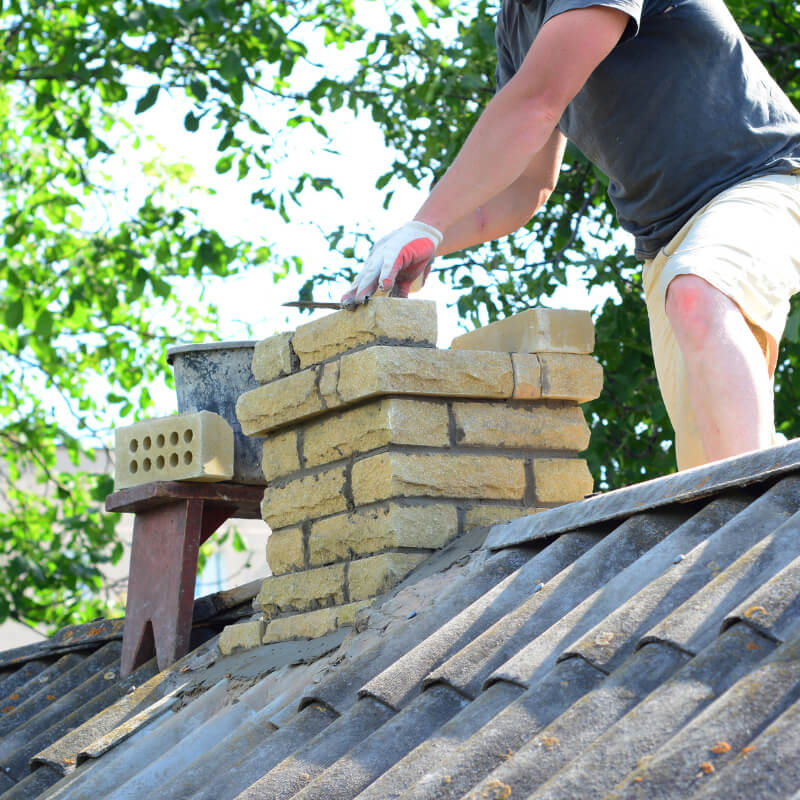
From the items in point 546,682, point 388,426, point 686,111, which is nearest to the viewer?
point 546,682

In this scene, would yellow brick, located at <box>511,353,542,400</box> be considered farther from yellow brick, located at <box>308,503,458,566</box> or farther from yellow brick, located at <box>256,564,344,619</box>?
yellow brick, located at <box>256,564,344,619</box>

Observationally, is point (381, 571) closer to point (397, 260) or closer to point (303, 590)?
point (303, 590)

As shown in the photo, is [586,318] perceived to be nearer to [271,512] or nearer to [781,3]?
[271,512]

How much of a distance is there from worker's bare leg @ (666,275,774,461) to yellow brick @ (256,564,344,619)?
104cm

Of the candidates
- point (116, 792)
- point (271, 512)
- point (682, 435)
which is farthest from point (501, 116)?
point (116, 792)

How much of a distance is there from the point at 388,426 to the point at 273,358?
610mm

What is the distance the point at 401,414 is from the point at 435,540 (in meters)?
0.32

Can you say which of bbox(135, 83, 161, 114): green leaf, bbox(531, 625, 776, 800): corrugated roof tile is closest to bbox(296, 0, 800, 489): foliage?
bbox(135, 83, 161, 114): green leaf

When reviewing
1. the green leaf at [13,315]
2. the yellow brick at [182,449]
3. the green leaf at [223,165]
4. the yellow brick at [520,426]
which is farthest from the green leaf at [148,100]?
the yellow brick at [520,426]

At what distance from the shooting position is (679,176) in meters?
3.01

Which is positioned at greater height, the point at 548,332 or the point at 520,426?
the point at 548,332

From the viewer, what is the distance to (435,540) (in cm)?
310

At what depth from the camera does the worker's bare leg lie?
262cm

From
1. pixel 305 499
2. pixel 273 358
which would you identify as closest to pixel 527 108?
pixel 273 358
